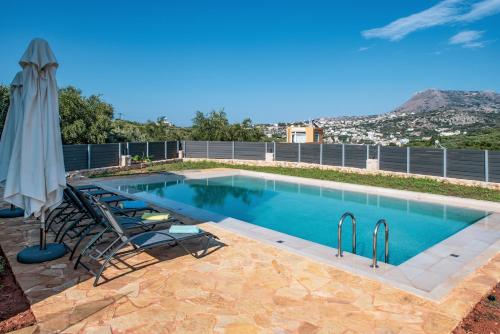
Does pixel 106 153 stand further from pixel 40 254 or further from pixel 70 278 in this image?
pixel 70 278

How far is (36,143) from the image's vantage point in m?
4.34

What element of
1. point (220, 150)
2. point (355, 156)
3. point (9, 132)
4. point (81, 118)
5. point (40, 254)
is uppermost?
point (81, 118)

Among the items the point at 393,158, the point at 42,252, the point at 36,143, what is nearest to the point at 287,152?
the point at 393,158

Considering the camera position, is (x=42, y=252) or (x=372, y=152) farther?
(x=372, y=152)

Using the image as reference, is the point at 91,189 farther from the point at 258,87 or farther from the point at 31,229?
the point at 258,87

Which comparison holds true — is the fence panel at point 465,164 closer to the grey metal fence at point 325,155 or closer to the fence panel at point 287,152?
the grey metal fence at point 325,155

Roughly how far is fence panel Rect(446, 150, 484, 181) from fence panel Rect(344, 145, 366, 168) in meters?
3.85

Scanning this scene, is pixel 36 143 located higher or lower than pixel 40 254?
higher

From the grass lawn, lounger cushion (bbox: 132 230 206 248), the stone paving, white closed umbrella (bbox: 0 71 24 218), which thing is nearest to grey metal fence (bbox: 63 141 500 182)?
the grass lawn

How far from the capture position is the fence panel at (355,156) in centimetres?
1675

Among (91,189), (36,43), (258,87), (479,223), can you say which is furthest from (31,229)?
(258,87)

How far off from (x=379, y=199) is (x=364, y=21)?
21026 mm

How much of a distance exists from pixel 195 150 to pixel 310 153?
7805 millimetres

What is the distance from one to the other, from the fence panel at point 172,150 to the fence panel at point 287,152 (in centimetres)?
658
